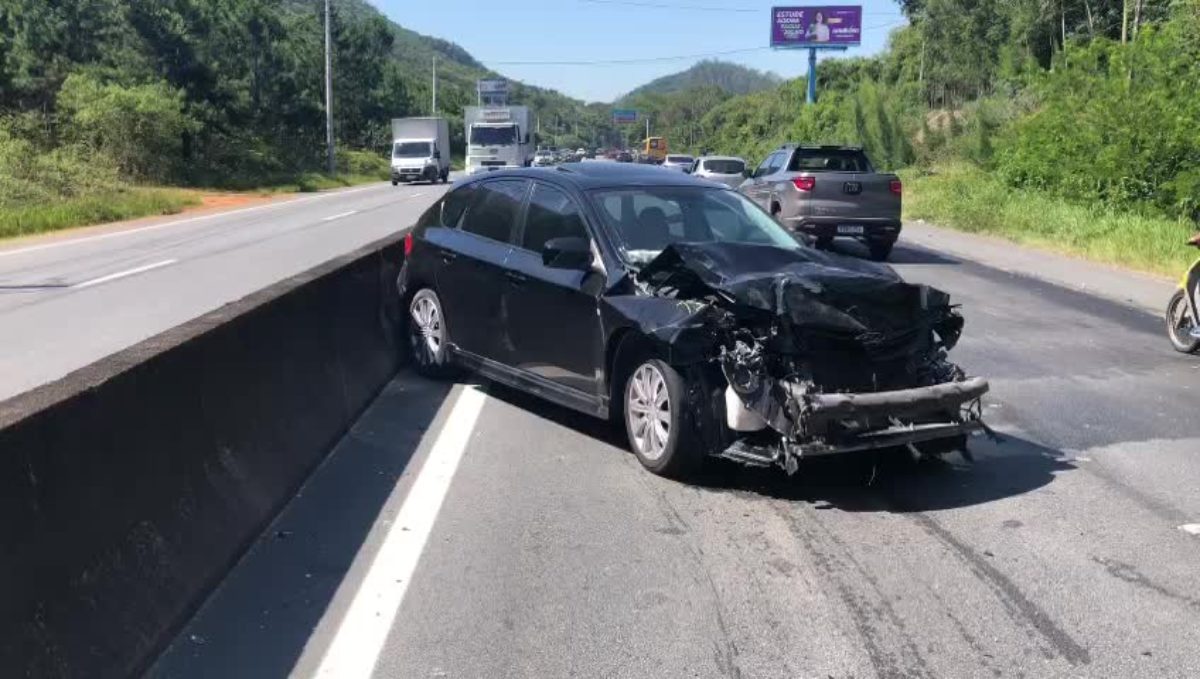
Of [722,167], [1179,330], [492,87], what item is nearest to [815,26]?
[492,87]

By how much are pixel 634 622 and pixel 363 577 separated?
4.08 feet

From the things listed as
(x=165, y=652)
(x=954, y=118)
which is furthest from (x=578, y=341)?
(x=954, y=118)

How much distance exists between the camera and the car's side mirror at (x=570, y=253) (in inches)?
278

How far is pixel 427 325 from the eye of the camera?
9.14 m

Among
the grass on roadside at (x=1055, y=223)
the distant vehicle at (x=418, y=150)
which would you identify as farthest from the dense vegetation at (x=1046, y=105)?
the distant vehicle at (x=418, y=150)

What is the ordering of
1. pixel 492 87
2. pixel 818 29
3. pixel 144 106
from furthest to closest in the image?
pixel 492 87, pixel 818 29, pixel 144 106

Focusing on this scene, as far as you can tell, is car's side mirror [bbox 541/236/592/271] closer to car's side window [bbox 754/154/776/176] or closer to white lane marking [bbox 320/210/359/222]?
car's side window [bbox 754/154/776/176]

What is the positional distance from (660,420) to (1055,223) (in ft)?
58.9

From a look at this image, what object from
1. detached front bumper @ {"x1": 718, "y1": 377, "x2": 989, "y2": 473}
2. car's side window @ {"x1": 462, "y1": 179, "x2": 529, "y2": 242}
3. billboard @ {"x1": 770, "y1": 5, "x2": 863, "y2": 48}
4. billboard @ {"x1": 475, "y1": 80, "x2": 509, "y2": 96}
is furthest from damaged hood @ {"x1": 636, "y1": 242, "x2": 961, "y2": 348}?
billboard @ {"x1": 475, "y1": 80, "x2": 509, "y2": 96}

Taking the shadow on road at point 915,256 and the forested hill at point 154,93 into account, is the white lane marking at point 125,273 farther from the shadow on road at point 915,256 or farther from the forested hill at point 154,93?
the forested hill at point 154,93

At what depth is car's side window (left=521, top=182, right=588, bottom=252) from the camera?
295 inches

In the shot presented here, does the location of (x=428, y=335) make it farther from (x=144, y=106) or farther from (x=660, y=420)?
(x=144, y=106)

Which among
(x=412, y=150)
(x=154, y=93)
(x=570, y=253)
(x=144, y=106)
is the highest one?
(x=154, y=93)

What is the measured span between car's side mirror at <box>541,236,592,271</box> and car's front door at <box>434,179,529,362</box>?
88cm
